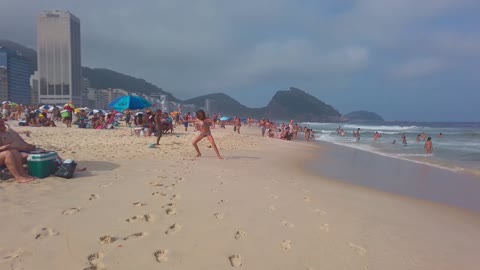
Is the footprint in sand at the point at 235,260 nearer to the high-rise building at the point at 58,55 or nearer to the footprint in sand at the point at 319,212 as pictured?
the footprint in sand at the point at 319,212

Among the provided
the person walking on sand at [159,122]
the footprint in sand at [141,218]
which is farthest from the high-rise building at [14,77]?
the footprint in sand at [141,218]

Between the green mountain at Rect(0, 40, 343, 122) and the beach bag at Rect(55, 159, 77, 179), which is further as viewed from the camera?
the green mountain at Rect(0, 40, 343, 122)

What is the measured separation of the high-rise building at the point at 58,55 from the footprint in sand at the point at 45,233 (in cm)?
12882

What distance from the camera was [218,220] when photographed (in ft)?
12.4

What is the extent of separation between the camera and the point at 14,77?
107 metres

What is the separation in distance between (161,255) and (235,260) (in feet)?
2.15

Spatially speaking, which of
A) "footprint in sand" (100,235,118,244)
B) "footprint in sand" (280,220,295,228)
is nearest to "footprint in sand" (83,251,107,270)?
"footprint in sand" (100,235,118,244)

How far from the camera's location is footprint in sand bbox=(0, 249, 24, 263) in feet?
8.25

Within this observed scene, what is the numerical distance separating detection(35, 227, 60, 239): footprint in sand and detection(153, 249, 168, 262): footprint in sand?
40.9 inches

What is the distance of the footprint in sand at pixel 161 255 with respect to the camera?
2.73 metres

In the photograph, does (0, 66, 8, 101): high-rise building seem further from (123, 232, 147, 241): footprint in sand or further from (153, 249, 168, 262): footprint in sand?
(153, 249, 168, 262): footprint in sand

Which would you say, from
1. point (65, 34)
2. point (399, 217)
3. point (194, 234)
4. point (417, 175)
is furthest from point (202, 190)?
point (65, 34)

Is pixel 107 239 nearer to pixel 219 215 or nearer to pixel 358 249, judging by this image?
pixel 219 215

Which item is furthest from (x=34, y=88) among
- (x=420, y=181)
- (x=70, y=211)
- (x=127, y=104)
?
(x=70, y=211)
